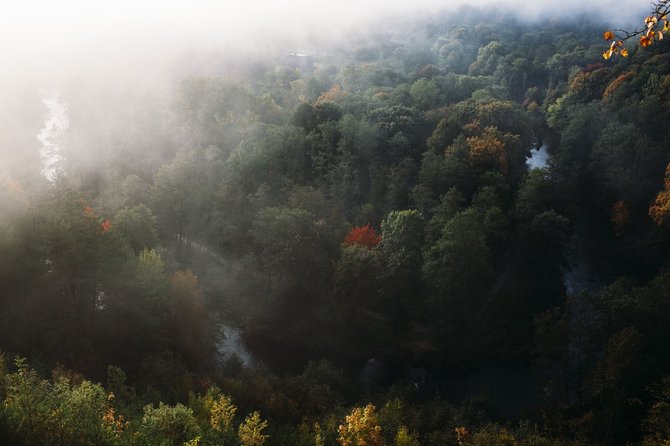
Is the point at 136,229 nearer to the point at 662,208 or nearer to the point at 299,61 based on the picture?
the point at 662,208

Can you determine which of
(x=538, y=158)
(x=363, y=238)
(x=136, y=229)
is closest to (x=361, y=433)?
(x=363, y=238)

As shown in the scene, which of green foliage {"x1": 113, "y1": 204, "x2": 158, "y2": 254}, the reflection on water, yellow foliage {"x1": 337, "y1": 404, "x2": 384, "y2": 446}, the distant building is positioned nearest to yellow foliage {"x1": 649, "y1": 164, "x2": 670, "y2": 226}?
the reflection on water

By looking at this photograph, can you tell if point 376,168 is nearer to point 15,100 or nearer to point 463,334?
point 463,334

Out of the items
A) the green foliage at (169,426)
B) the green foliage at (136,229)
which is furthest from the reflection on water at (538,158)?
the green foliage at (169,426)

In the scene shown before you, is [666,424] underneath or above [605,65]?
underneath

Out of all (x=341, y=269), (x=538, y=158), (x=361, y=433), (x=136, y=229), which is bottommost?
(x=341, y=269)

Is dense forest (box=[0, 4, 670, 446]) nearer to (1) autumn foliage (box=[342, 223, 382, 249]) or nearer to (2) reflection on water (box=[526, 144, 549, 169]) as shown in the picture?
(1) autumn foliage (box=[342, 223, 382, 249])

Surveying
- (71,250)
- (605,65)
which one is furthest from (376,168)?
(605,65)
